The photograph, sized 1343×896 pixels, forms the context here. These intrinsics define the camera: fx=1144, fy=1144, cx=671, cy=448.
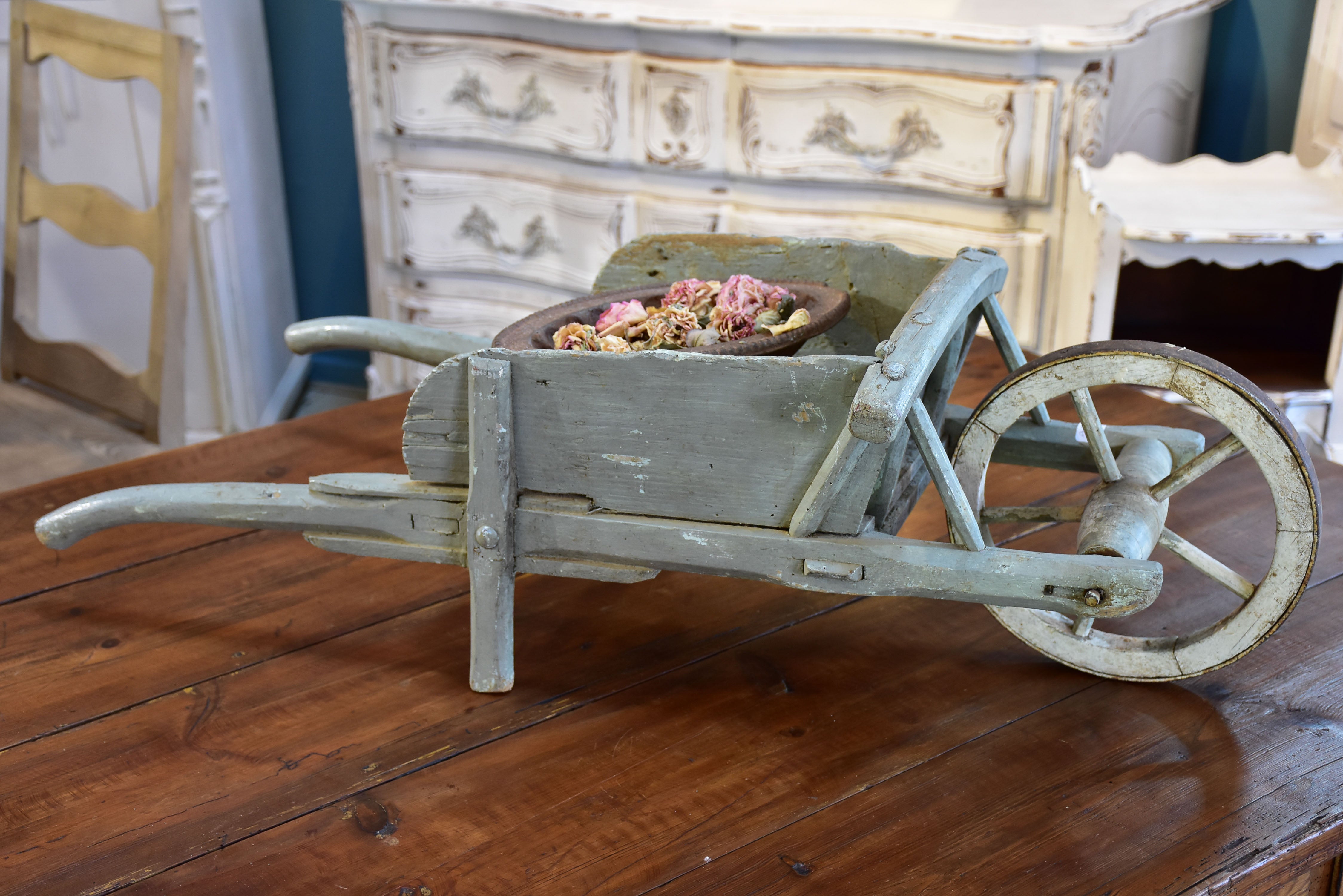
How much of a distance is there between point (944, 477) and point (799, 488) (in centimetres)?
10

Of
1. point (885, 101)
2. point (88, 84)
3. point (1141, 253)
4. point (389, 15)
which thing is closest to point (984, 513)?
point (1141, 253)

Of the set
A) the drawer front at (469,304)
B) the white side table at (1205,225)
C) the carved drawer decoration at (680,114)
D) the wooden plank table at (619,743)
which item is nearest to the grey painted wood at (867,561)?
the wooden plank table at (619,743)

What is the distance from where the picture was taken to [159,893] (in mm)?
683

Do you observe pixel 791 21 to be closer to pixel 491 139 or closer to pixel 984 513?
pixel 491 139

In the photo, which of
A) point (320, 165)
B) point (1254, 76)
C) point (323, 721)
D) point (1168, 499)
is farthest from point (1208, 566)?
point (320, 165)

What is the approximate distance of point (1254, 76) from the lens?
194 centimetres

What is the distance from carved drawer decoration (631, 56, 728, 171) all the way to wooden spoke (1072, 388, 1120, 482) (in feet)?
3.74

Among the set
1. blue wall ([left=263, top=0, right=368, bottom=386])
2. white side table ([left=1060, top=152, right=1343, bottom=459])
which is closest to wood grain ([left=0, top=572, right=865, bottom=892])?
white side table ([left=1060, top=152, right=1343, bottom=459])

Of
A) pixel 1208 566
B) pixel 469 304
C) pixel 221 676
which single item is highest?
pixel 1208 566

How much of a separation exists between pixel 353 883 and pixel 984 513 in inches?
20.5

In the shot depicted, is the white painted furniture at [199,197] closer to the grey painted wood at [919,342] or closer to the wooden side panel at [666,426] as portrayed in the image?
the wooden side panel at [666,426]

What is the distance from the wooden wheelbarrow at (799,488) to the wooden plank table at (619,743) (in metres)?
0.07

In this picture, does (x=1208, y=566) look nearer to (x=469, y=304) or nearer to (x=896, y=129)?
(x=896, y=129)

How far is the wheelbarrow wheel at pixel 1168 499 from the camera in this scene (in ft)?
2.51
